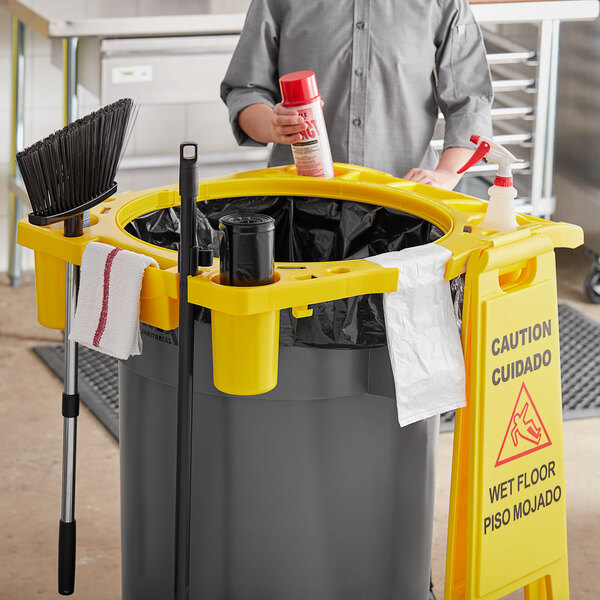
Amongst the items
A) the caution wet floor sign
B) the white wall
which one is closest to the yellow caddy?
the caution wet floor sign

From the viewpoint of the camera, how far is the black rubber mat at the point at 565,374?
286 centimetres

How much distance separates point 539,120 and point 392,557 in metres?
2.29

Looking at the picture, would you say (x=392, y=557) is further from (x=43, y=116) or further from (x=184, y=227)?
(x=43, y=116)

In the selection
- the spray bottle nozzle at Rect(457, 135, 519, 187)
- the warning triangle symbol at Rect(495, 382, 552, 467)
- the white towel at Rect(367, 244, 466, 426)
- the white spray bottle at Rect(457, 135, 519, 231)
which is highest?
the spray bottle nozzle at Rect(457, 135, 519, 187)

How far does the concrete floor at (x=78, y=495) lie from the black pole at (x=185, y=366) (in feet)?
2.45

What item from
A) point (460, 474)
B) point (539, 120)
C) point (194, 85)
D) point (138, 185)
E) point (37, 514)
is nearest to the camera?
point (460, 474)

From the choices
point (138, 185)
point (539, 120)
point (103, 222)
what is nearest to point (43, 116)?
point (138, 185)

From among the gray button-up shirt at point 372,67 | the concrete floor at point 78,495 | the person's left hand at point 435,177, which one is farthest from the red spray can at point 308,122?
the concrete floor at point 78,495

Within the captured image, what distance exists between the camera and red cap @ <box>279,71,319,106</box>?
1725 mm

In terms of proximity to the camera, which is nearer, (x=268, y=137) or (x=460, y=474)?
(x=460, y=474)

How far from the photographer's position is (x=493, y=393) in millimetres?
1478

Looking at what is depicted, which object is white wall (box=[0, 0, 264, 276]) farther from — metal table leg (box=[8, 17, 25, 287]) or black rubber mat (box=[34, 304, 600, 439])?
black rubber mat (box=[34, 304, 600, 439])

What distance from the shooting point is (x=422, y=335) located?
1.40m

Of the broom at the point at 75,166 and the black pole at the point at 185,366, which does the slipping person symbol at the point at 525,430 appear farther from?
the broom at the point at 75,166
